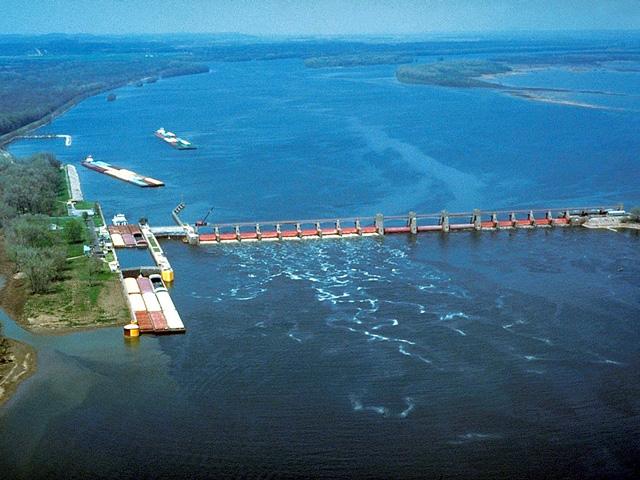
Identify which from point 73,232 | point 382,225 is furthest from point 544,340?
point 73,232

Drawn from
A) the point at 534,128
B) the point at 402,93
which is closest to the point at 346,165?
the point at 534,128

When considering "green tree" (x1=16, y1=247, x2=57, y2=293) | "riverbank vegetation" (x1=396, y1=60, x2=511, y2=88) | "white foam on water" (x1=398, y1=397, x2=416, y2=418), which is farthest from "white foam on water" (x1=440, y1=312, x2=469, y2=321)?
"riverbank vegetation" (x1=396, y1=60, x2=511, y2=88)

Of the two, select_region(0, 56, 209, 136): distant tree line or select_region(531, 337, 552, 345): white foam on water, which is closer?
select_region(531, 337, 552, 345): white foam on water

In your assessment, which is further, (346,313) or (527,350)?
(346,313)

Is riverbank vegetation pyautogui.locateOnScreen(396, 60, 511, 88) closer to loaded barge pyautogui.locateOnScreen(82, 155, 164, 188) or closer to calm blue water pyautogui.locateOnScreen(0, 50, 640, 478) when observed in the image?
calm blue water pyautogui.locateOnScreen(0, 50, 640, 478)

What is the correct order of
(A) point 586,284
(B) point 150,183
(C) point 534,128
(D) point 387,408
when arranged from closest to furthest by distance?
(D) point 387,408
(A) point 586,284
(B) point 150,183
(C) point 534,128

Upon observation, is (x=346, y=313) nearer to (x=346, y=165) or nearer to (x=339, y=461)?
(x=339, y=461)

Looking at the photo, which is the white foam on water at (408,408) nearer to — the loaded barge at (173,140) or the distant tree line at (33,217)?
the distant tree line at (33,217)
